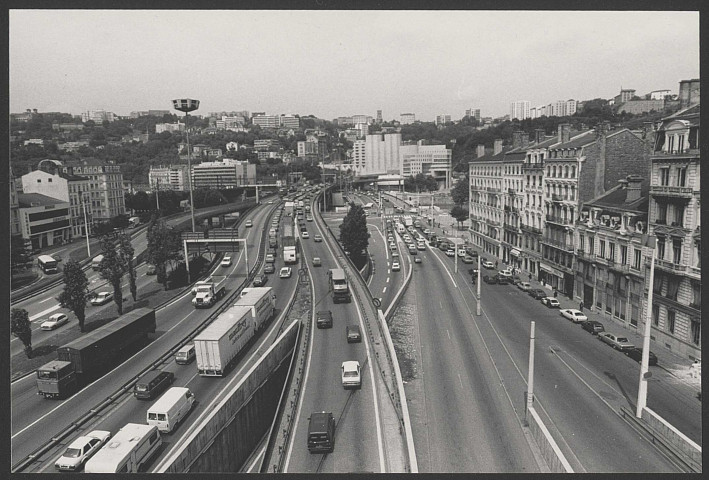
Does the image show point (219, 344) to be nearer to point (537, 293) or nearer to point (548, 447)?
point (548, 447)

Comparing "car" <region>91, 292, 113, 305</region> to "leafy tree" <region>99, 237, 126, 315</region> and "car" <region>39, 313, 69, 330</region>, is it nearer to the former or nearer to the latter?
"leafy tree" <region>99, 237, 126, 315</region>

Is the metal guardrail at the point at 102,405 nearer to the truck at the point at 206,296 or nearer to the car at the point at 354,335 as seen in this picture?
the truck at the point at 206,296

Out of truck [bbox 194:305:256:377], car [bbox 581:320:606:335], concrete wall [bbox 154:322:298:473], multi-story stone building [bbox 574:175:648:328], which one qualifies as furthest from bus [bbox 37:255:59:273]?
multi-story stone building [bbox 574:175:648:328]

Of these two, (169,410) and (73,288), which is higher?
(73,288)

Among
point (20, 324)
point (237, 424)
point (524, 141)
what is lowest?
point (237, 424)

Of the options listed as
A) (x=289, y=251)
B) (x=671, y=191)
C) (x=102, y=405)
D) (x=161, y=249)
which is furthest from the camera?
(x=289, y=251)

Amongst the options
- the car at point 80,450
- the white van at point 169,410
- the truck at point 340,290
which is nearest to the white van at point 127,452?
the car at point 80,450

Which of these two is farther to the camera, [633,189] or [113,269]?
[113,269]

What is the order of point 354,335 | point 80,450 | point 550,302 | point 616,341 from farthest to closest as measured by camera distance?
point 550,302, point 616,341, point 354,335, point 80,450

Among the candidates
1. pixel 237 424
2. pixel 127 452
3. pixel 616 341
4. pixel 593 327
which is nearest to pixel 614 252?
pixel 593 327
